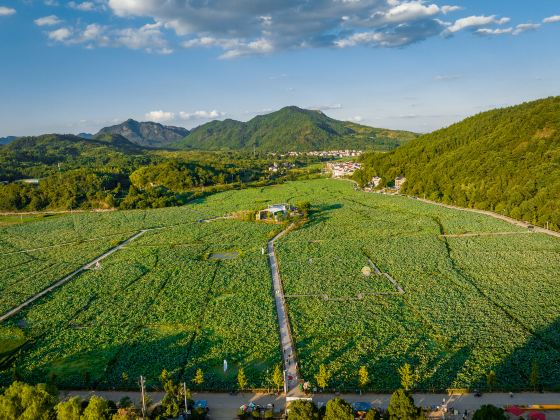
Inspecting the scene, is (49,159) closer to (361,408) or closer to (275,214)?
(275,214)

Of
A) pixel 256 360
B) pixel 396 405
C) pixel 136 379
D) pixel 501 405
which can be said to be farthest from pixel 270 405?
pixel 501 405

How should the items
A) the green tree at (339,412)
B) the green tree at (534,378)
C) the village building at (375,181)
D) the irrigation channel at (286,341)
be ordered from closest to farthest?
the green tree at (339,412), the green tree at (534,378), the irrigation channel at (286,341), the village building at (375,181)

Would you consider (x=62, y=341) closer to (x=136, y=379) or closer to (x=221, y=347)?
(x=136, y=379)

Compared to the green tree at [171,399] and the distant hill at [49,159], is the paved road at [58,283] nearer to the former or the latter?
the green tree at [171,399]

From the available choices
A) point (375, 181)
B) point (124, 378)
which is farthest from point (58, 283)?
point (375, 181)

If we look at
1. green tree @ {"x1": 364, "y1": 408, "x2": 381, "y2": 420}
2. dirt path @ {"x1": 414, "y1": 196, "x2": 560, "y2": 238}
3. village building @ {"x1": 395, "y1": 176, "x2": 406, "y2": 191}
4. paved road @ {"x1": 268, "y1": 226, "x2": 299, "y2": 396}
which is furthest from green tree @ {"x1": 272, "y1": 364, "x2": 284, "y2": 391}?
village building @ {"x1": 395, "y1": 176, "x2": 406, "y2": 191}

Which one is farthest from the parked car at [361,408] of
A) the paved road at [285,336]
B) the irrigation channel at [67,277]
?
the irrigation channel at [67,277]

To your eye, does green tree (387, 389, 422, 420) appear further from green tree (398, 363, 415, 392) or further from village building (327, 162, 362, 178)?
village building (327, 162, 362, 178)
